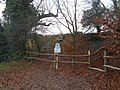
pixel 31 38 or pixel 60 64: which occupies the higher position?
pixel 31 38

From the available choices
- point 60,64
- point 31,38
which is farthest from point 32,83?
point 31,38

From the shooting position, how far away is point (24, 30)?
2355cm

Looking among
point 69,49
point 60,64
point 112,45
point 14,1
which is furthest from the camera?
point 14,1

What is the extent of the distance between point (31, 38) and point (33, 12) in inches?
103

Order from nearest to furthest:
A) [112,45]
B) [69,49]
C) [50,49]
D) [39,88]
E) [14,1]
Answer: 1. [39,88]
2. [112,45]
3. [69,49]
4. [14,1]
5. [50,49]

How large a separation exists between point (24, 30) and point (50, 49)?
5317 mm

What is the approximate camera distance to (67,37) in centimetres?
2508

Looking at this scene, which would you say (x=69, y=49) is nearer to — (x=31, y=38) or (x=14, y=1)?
(x=31, y=38)

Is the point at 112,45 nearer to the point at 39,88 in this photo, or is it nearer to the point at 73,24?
the point at 39,88

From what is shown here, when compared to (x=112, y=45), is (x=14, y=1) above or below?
above

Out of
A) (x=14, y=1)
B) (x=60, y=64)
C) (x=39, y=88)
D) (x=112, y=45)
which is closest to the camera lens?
(x=39, y=88)

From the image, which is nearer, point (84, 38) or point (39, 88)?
point (39, 88)

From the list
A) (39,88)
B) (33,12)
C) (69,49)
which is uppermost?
(33,12)

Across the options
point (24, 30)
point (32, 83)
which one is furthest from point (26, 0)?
point (32, 83)
